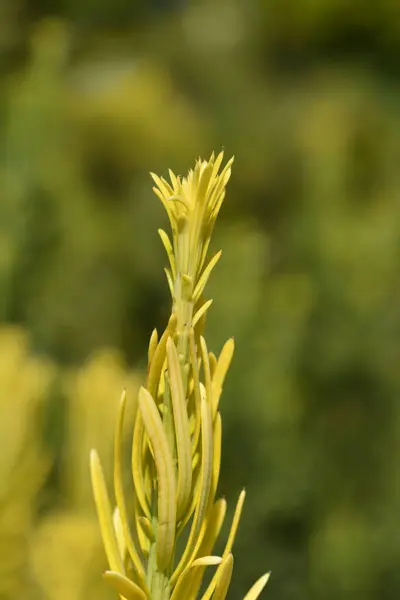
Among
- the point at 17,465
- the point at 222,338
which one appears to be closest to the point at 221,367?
the point at 17,465

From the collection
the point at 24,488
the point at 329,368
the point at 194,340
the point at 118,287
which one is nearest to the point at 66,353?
the point at 118,287

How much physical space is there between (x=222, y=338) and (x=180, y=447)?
0.53 metres

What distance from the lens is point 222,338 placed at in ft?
2.13

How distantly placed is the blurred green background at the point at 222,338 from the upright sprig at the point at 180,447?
13 centimetres

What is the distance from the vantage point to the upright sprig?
0.12m

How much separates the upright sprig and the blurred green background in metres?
0.13

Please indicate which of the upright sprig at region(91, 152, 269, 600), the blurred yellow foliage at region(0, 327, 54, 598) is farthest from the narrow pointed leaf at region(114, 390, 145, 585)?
the blurred yellow foliage at region(0, 327, 54, 598)

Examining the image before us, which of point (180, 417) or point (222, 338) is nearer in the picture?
point (180, 417)

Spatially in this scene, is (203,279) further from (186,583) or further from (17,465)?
(17,465)

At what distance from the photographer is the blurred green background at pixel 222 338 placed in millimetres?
318

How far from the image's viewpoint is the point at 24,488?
0.91ft

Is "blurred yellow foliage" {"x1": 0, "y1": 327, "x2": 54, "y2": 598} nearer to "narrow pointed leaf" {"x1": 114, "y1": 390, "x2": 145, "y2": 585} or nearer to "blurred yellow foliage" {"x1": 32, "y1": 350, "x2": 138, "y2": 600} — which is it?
"blurred yellow foliage" {"x1": 32, "y1": 350, "x2": 138, "y2": 600}

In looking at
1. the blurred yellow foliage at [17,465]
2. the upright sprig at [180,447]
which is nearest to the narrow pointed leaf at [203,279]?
the upright sprig at [180,447]

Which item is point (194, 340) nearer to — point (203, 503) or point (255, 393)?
point (203, 503)
